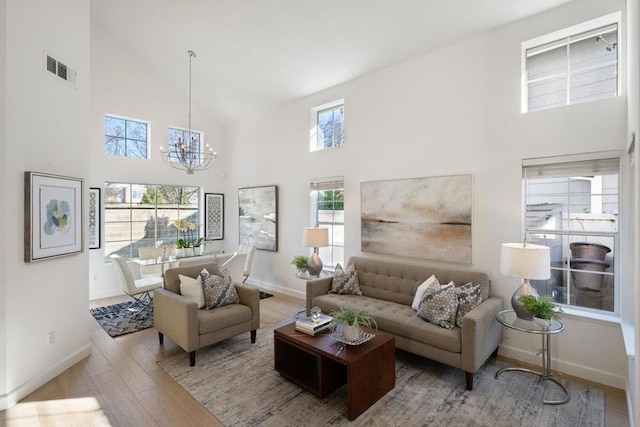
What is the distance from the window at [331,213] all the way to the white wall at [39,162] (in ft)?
10.5

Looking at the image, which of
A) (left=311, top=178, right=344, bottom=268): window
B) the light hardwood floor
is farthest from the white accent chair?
(left=311, top=178, right=344, bottom=268): window

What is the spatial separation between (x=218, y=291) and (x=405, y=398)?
7.16 feet

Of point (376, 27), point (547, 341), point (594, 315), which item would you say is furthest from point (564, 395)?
point (376, 27)

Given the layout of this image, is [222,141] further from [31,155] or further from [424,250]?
[424,250]

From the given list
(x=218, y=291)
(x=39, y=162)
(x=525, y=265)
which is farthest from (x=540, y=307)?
(x=39, y=162)

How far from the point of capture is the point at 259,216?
636cm

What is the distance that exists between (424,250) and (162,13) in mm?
4956

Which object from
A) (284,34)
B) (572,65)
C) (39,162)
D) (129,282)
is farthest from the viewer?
(129,282)

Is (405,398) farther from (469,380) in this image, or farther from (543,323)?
(543,323)

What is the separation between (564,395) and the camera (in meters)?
2.68

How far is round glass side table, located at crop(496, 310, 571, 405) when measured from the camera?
8.65 ft

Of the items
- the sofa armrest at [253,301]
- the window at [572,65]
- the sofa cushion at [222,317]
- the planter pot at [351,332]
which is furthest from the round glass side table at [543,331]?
the sofa cushion at [222,317]

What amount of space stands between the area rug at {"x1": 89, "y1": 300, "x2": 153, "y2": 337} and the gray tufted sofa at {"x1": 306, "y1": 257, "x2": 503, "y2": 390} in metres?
2.38

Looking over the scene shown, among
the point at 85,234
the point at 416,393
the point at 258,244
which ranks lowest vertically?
A: the point at 416,393
